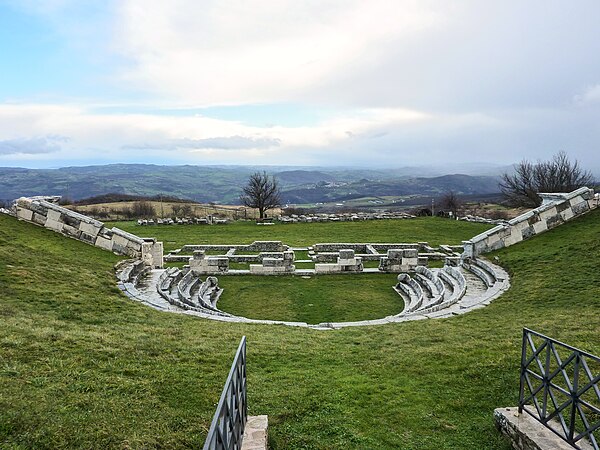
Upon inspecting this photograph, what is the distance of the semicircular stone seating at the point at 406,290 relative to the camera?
13.0m

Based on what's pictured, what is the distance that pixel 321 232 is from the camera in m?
32.7

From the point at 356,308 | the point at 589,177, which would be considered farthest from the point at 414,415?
the point at 589,177

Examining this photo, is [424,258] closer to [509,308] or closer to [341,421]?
[509,308]

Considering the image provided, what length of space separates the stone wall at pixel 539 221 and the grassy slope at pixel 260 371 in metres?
7.23

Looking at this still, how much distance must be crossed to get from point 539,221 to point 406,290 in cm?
800

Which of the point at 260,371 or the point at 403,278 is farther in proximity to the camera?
the point at 403,278

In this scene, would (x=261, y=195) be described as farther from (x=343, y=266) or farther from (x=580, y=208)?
(x=580, y=208)

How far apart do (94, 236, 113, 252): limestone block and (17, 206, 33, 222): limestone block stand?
3.17 metres

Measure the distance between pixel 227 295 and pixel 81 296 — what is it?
6390 mm

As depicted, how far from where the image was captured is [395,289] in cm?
1805

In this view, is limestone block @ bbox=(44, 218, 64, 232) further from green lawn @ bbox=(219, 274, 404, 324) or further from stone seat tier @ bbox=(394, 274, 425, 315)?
stone seat tier @ bbox=(394, 274, 425, 315)

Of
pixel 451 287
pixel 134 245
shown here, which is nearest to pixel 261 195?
pixel 134 245

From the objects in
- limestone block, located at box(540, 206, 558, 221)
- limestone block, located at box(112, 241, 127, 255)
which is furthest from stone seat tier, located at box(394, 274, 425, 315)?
limestone block, located at box(112, 241, 127, 255)

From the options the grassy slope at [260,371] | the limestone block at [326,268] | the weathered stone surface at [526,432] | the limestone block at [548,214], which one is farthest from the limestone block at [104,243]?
the limestone block at [548,214]
